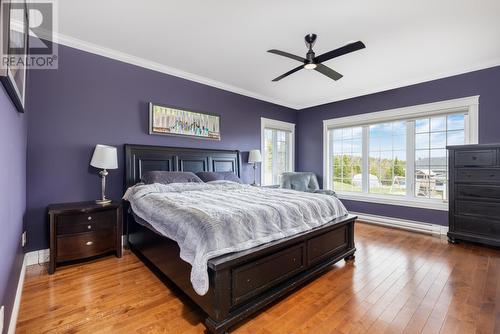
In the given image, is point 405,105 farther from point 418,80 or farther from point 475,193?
point 475,193

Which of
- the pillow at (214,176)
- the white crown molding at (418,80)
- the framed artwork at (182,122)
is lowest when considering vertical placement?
the pillow at (214,176)

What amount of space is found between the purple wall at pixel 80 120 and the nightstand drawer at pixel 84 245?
18.8 inches

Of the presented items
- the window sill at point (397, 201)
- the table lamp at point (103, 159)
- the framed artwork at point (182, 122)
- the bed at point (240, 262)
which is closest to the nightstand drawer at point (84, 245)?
the bed at point (240, 262)

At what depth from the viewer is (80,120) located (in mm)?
2977

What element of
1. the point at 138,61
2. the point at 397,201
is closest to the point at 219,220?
the point at 138,61

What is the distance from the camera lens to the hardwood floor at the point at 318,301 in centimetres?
168

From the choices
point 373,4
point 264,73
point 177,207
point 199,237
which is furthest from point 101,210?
point 373,4

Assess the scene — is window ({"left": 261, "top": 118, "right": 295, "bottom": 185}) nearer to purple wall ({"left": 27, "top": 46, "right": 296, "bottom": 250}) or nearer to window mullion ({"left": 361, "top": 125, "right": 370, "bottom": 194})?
window mullion ({"left": 361, "top": 125, "right": 370, "bottom": 194})

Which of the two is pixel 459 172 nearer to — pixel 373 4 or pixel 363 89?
pixel 363 89

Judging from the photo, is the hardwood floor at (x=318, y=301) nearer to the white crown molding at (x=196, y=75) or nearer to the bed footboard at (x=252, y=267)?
the bed footboard at (x=252, y=267)

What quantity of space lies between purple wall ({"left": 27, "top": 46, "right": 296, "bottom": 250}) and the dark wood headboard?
0.54 feet

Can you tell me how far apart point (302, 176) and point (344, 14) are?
3260 millimetres

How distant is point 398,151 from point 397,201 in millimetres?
943

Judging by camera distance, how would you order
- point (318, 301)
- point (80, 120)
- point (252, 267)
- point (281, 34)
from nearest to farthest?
point (252, 267), point (318, 301), point (281, 34), point (80, 120)
